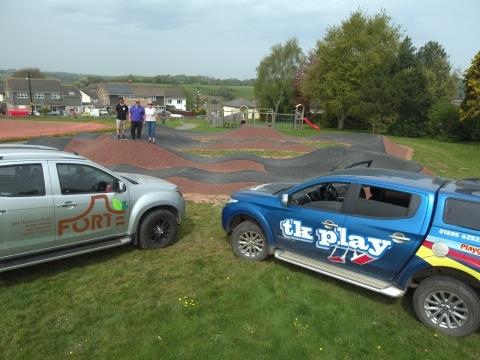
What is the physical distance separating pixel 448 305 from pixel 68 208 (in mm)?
5139

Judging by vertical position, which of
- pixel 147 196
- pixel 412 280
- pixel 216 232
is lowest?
pixel 216 232

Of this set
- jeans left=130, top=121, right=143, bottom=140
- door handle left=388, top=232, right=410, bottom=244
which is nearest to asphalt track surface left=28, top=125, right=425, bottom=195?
jeans left=130, top=121, right=143, bottom=140

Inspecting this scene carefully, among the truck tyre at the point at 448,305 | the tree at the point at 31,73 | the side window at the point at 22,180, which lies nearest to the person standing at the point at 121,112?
the side window at the point at 22,180

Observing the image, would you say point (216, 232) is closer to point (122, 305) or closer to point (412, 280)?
point (122, 305)

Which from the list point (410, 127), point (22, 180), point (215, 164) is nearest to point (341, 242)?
point (22, 180)

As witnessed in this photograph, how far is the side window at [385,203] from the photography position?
14.5ft

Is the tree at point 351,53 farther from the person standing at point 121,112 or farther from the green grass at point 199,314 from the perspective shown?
the green grass at point 199,314

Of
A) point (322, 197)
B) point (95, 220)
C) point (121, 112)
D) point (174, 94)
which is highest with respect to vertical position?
point (121, 112)

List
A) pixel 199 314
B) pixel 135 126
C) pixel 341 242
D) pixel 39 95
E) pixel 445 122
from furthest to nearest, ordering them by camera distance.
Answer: pixel 39 95, pixel 445 122, pixel 135 126, pixel 341 242, pixel 199 314

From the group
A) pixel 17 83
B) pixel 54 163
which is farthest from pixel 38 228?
pixel 17 83

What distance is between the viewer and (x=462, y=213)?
13.5ft

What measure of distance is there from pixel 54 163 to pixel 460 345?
18.8ft

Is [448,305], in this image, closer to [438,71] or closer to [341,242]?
[341,242]

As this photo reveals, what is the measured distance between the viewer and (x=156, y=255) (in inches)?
240
